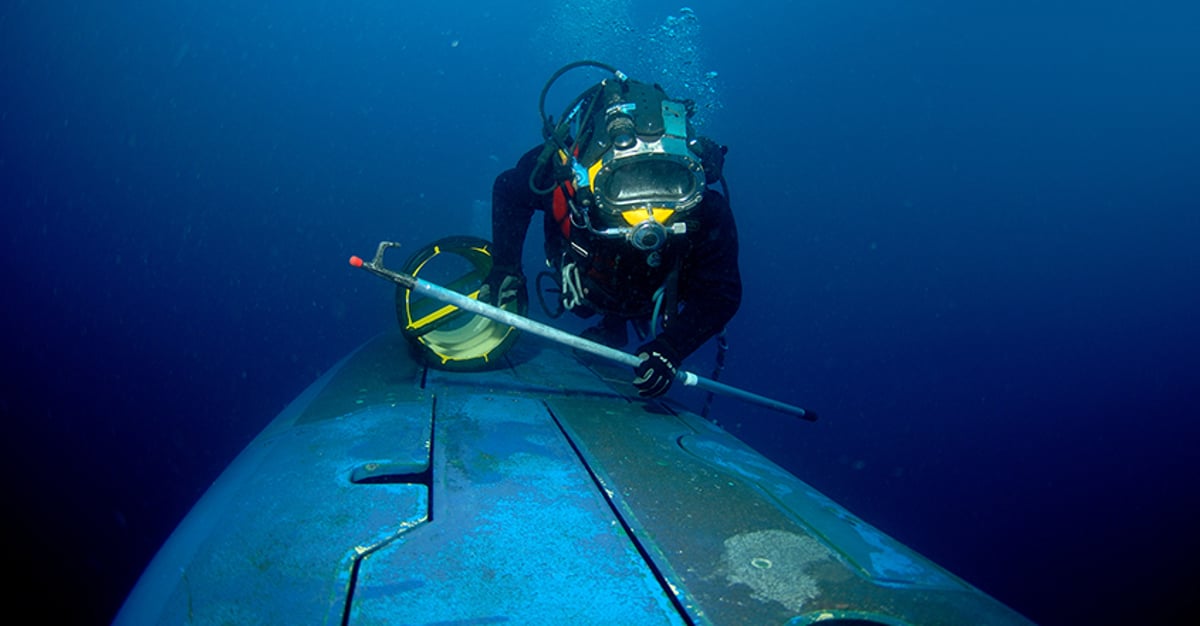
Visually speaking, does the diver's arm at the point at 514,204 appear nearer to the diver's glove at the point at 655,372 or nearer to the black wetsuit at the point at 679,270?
the black wetsuit at the point at 679,270

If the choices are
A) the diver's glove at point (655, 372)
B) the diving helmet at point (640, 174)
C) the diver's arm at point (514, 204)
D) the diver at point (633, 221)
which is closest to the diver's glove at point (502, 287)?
the diver at point (633, 221)

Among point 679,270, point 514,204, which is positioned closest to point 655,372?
point 679,270

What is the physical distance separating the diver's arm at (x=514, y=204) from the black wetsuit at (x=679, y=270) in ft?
0.06

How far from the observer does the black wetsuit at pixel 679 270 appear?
3510 millimetres

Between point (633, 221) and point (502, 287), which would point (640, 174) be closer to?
point (633, 221)

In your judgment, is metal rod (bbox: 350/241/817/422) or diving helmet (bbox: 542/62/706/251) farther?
diving helmet (bbox: 542/62/706/251)

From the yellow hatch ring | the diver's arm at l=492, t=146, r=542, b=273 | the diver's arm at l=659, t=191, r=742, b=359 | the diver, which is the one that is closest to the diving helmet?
the diver

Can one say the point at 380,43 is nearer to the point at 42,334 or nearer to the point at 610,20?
the point at 610,20

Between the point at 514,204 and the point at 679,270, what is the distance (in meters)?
1.59

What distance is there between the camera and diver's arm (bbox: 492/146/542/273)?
13.2 ft

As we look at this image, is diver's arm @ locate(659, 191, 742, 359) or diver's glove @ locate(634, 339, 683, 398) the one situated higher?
diver's arm @ locate(659, 191, 742, 359)

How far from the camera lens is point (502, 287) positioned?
3.71 metres

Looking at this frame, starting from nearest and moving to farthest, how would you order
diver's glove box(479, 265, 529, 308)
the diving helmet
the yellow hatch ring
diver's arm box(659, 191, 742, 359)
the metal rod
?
the metal rod
the diving helmet
the yellow hatch ring
diver's arm box(659, 191, 742, 359)
diver's glove box(479, 265, 529, 308)

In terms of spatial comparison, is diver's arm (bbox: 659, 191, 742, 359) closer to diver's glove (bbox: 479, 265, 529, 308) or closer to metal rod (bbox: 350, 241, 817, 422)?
metal rod (bbox: 350, 241, 817, 422)
